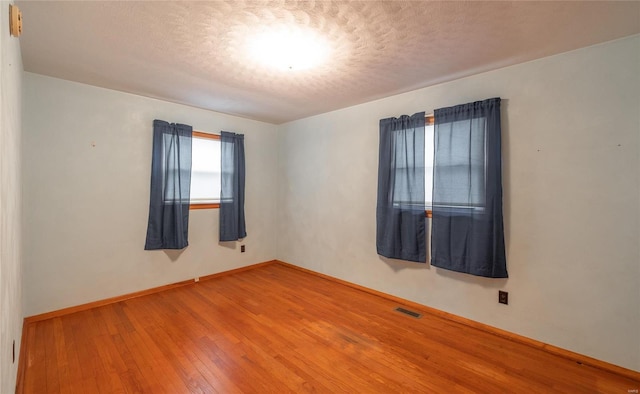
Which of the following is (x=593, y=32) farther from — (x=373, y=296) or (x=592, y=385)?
(x=373, y=296)

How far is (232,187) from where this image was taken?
161 inches

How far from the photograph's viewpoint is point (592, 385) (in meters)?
1.87

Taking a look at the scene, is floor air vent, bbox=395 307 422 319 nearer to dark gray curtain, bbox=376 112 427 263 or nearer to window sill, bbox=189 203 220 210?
dark gray curtain, bbox=376 112 427 263

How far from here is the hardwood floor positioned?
6.07 ft

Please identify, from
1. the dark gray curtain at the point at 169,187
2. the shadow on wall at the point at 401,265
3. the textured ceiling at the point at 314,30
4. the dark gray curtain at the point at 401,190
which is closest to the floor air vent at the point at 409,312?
the shadow on wall at the point at 401,265

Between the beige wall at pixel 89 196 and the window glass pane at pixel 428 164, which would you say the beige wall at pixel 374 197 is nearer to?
the beige wall at pixel 89 196

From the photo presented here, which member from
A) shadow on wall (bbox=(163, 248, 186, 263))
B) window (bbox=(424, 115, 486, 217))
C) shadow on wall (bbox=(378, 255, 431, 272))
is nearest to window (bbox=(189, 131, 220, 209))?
shadow on wall (bbox=(163, 248, 186, 263))

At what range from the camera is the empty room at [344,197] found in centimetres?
183

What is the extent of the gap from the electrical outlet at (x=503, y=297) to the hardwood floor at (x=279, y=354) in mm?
319

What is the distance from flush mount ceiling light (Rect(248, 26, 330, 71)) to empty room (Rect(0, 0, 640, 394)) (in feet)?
0.06

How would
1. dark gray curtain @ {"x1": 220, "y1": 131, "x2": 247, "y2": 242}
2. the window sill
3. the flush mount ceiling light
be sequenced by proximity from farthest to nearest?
dark gray curtain @ {"x1": 220, "y1": 131, "x2": 247, "y2": 242}, the window sill, the flush mount ceiling light

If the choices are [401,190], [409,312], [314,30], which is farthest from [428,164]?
[314,30]

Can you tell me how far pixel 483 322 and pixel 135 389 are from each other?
2.85 m

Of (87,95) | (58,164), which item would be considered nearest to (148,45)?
(87,95)
